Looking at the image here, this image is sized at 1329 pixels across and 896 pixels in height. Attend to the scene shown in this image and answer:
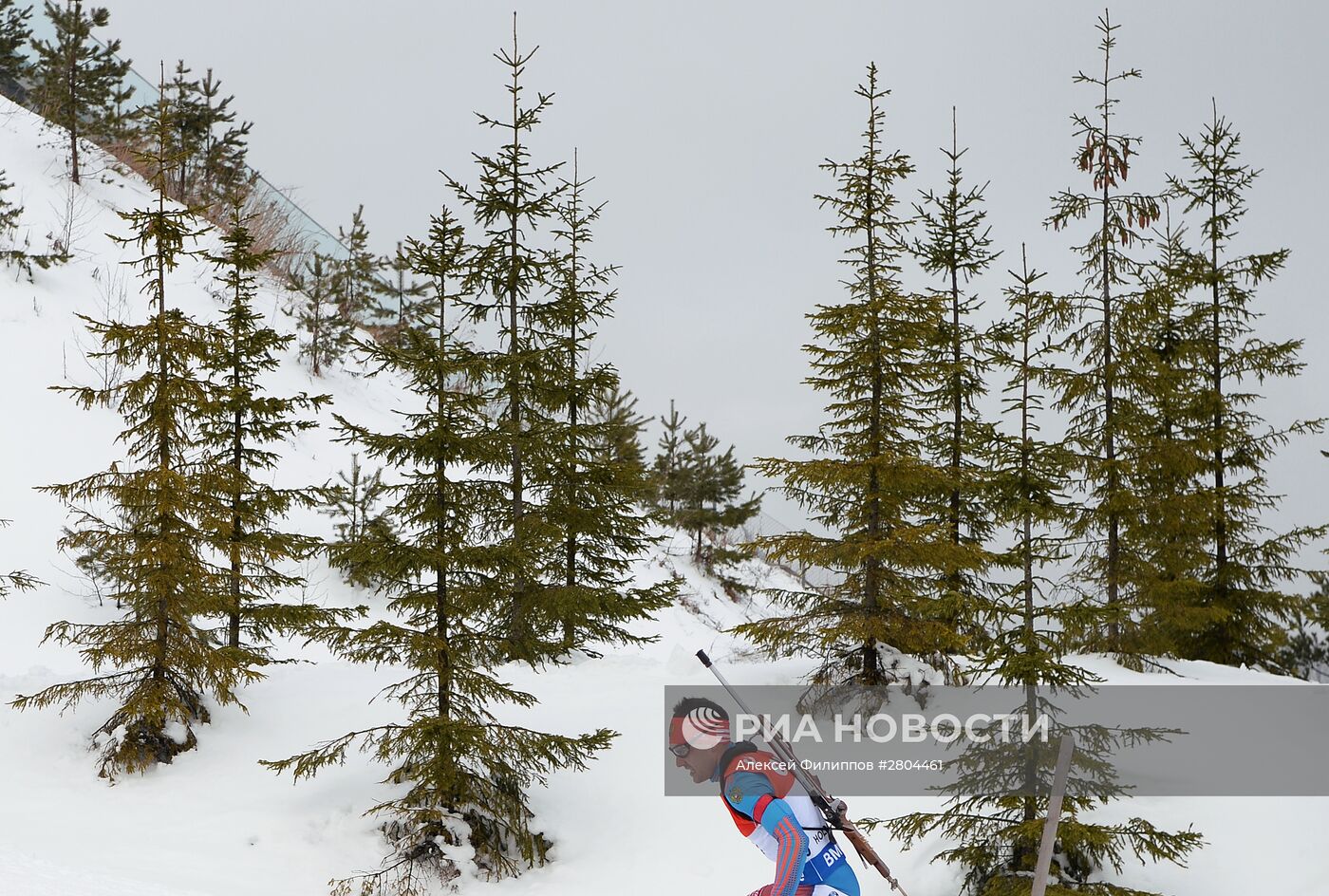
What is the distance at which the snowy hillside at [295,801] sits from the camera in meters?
8.34

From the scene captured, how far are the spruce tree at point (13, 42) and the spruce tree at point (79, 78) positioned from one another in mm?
796

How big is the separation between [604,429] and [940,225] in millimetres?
8158

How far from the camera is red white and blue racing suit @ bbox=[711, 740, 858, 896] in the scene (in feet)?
14.1

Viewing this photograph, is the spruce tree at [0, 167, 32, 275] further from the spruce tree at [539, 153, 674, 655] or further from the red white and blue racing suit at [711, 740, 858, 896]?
the red white and blue racing suit at [711, 740, 858, 896]

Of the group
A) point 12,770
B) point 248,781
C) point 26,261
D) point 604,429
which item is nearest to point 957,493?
point 604,429

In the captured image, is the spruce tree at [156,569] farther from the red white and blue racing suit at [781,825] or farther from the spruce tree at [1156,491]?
the spruce tree at [1156,491]

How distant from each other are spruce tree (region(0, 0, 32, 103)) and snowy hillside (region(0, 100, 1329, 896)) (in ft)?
52.7

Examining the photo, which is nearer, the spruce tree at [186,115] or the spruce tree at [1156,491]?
the spruce tree at [1156,491]

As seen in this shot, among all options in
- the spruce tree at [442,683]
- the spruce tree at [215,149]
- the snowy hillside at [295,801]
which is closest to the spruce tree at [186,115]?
the spruce tree at [215,149]

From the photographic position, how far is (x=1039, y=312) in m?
17.2

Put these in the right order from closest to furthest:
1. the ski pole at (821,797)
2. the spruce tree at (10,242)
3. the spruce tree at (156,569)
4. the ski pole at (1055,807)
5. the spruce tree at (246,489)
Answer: the ski pole at (1055,807) < the ski pole at (821,797) < the spruce tree at (156,569) < the spruce tree at (246,489) < the spruce tree at (10,242)

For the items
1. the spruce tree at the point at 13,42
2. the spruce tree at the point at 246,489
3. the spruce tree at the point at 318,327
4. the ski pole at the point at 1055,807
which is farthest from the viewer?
the spruce tree at the point at 13,42

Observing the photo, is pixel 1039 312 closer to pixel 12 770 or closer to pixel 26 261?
pixel 12 770

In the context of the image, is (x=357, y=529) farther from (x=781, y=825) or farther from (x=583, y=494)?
(x=781, y=825)
